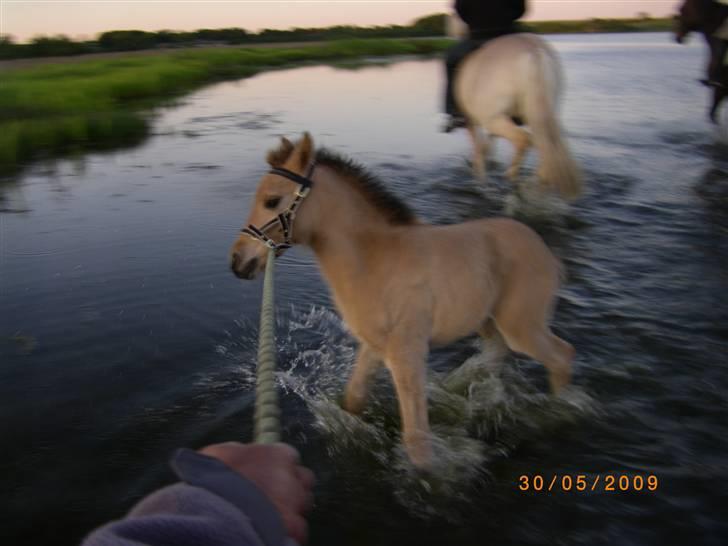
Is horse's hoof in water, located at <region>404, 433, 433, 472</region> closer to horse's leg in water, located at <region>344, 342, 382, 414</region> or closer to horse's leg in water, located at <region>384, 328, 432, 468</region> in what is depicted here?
horse's leg in water, located at <region>384, 328, 432, 468</region>

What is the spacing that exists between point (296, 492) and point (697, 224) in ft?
24.4

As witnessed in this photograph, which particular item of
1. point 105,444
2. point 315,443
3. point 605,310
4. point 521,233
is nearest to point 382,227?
point 521,233

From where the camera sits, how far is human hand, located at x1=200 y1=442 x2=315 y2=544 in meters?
1.18

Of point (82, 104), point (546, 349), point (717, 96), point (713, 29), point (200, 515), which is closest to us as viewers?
point (200, 515)

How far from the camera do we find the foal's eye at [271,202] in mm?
3018

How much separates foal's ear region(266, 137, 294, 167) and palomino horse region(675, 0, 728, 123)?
11.0m

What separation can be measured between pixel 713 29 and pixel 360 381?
11.1 metres

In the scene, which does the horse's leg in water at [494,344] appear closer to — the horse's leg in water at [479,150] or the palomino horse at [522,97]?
the palomino horse at [522,97]

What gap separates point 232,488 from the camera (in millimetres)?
1043

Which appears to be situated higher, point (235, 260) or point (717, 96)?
point (717, 96)

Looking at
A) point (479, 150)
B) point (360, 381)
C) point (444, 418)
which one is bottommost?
point (444, 418)
